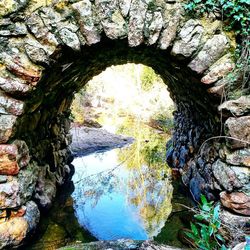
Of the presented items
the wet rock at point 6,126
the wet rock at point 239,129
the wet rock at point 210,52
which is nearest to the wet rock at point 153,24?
the wet rock at point 210,52

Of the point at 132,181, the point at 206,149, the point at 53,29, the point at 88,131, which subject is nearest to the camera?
the point at 53,29

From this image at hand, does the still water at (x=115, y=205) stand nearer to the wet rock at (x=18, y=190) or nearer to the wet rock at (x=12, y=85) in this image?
the wet rock at (x=18, y=190)

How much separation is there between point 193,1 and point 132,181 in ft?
11.3

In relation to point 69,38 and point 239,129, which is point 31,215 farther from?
point 239,129

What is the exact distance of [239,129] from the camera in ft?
9.66

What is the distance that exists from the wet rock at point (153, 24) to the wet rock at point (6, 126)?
4.74ft

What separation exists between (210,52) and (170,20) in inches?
19.0

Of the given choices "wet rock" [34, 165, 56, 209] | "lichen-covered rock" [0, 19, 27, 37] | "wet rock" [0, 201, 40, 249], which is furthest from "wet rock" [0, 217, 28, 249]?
"lichen-covered rock" [0, 19, 27, 37]

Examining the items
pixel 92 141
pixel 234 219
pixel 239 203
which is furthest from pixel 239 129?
pixel 92 141

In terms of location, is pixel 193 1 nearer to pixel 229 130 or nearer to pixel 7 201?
pixel 229 130

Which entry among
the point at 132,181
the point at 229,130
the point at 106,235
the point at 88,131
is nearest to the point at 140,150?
the point at 88,131

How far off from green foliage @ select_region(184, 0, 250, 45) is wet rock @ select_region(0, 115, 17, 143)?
74.9 inches

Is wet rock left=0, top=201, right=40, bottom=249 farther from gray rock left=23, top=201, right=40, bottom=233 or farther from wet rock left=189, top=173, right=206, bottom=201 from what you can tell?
wet rock left=189, top=173, right=206, bottom=201

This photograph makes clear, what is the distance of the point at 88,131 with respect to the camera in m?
8.83
